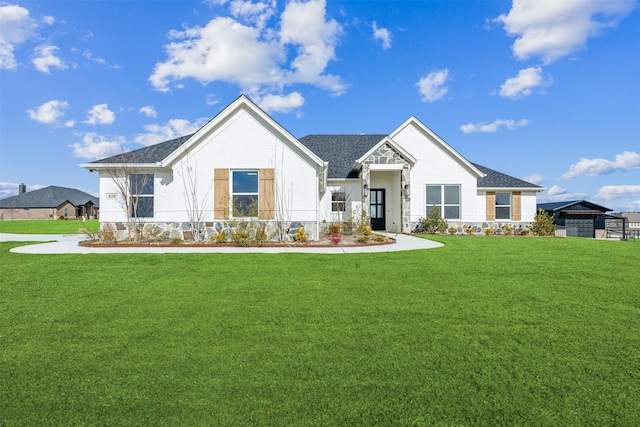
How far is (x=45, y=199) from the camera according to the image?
2398 inches

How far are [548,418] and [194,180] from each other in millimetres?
14055

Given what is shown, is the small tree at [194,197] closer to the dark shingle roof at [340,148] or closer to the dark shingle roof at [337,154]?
the dark shingle roof at [337,154]

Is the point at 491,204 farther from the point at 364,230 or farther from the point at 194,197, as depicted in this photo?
the point at 194,197

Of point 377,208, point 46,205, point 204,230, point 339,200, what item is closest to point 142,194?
point 204,230

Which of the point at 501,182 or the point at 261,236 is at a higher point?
the point at 501,182

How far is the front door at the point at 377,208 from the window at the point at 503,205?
23.7 feet

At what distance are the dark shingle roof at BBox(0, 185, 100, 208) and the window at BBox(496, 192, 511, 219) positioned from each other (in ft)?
222

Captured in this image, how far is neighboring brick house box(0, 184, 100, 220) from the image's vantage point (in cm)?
5941

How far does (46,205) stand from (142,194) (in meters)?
60.6

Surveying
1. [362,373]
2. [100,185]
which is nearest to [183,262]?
[362,373]

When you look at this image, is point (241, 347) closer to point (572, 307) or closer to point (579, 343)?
point (579, 343)

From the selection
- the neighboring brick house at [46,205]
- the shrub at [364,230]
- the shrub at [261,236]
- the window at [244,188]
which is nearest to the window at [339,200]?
the shrub at [364,230]

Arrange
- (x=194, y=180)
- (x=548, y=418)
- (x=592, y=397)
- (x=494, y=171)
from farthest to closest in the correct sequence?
(x=494, y=171), (x=194, y=180), (x=592, y=397), (x=548, y=418)

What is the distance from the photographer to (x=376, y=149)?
60.0ft
